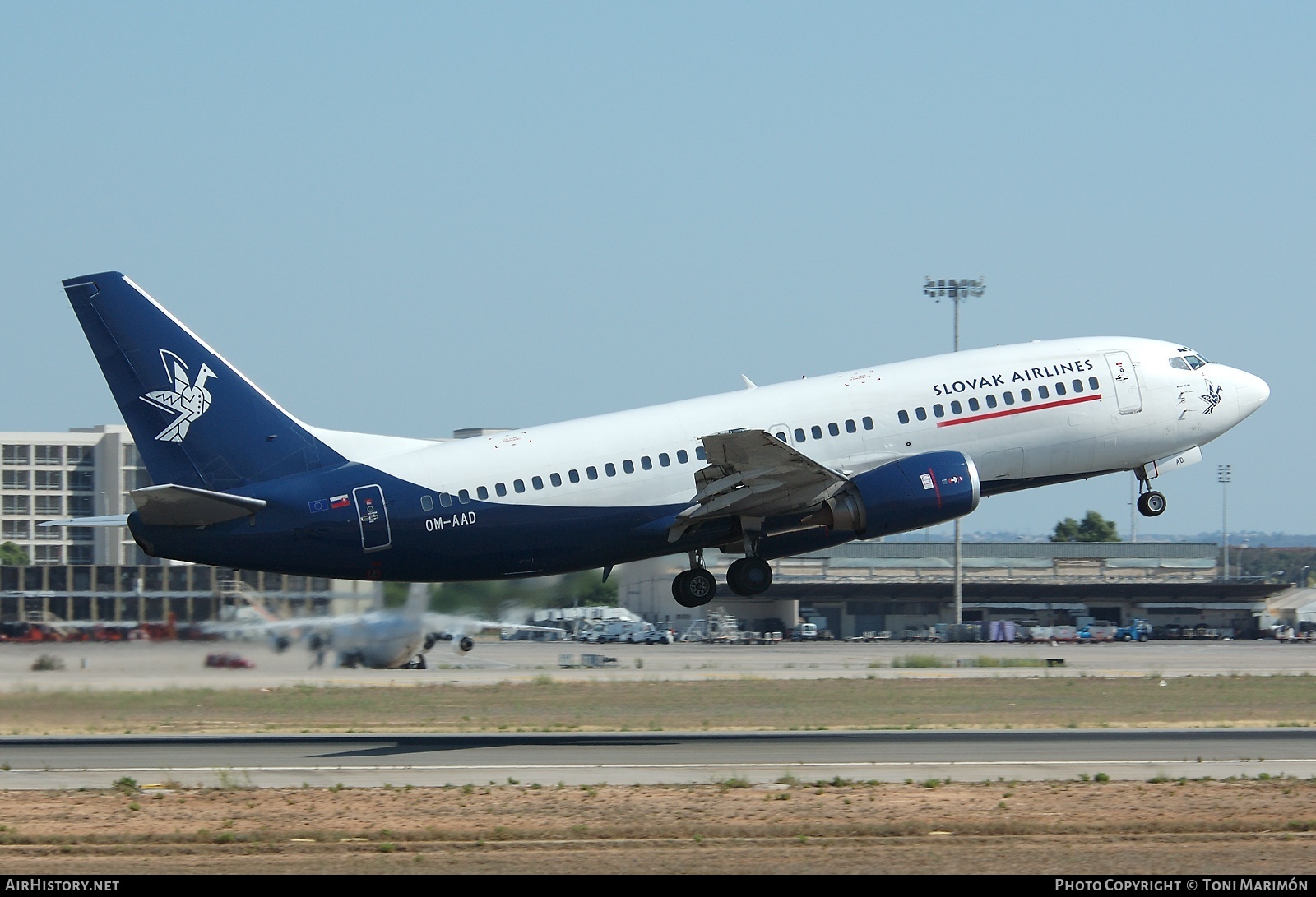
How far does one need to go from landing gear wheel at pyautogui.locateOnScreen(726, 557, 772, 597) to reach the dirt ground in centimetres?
930

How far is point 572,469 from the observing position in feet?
130

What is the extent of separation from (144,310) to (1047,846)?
26354mm

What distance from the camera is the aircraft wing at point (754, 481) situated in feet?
125

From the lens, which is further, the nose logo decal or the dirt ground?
the nose logo decal

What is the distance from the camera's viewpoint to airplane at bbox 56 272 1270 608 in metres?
38.7

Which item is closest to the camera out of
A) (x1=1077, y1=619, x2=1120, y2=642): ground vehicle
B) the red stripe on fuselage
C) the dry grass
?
the red stripe on fuselage

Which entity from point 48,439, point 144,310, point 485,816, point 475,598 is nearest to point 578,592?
point 475,598

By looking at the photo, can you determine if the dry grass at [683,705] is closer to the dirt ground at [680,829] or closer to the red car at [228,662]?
the red car at [228,662]

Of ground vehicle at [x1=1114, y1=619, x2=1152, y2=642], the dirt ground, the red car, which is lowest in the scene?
ground vehicle at [x1=1114, y1=619, x2=1152, y2=642]

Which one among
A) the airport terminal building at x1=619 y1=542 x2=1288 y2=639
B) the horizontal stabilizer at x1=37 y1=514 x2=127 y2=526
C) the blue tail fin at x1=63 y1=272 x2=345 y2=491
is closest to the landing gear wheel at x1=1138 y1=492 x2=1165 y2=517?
the blue tail fin at x1=63 y1=272 x2=345 y2=491

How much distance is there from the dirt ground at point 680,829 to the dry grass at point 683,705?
17.8 m

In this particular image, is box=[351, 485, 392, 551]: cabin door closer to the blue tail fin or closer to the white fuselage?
the white fuselage

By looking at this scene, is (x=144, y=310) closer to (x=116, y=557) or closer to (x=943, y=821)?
(x=943, y=821)

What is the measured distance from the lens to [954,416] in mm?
41656
